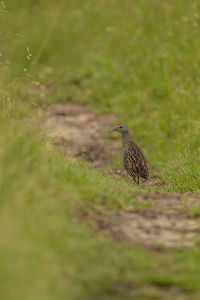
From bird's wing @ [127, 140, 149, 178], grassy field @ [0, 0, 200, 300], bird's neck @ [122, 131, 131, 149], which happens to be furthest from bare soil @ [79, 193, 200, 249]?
bird's neck @ [122, 131, 131, 149]

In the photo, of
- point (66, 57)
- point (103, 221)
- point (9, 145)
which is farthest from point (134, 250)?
point (66, 57)

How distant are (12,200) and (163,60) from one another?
7598mm

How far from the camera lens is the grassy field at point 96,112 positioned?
16.3 ft

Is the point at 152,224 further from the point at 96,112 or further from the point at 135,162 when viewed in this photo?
the point at 96,112

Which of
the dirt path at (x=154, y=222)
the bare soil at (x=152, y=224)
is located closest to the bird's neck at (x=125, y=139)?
the dirt path at (x=154, y=222)

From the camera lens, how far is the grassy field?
4.97 m

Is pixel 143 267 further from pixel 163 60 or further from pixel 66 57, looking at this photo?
pixel 66 57

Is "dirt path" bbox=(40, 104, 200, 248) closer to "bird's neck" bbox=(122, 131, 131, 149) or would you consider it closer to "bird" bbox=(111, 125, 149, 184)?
"bird" bbox=(111, 125, 149, 184)

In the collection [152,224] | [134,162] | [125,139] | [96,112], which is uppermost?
[96,112]

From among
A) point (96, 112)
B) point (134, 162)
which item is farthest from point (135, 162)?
point (96, 112)

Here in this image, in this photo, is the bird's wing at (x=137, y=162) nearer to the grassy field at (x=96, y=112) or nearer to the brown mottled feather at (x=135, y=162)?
the brown mottled feather at (x=135, y=162)

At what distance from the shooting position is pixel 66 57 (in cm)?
1538

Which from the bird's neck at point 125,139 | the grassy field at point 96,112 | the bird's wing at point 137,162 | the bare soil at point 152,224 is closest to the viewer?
the grassy field at point 96,112

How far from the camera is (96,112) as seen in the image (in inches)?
511
